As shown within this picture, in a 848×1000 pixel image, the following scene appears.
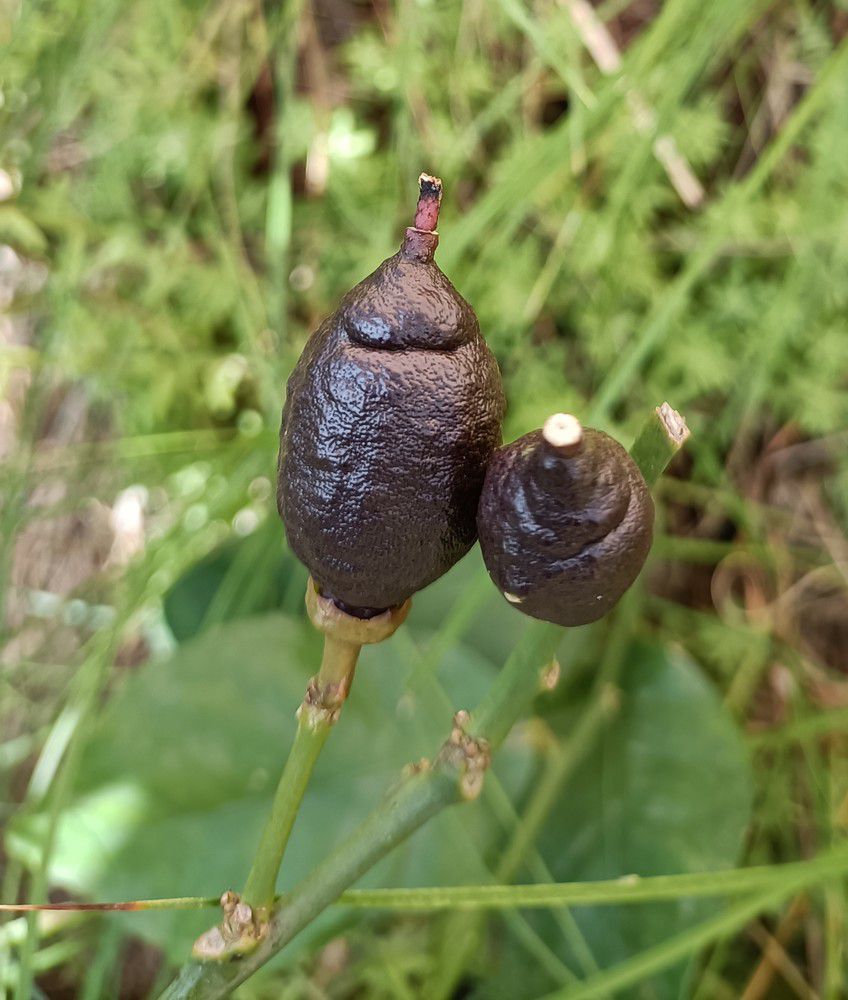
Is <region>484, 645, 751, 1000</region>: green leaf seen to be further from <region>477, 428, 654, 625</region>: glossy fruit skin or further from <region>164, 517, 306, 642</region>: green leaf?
<region>477, 428, 654, 625</region>: glossy fruit skin

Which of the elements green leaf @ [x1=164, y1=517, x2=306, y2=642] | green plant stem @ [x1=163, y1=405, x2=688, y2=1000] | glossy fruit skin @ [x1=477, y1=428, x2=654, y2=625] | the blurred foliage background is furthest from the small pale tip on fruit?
green leaf @ [x1=164, y1=517, x2=306, y2=642]

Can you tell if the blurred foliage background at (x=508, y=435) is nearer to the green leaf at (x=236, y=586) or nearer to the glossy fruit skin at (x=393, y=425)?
the green leaf at (x=236, y=586)

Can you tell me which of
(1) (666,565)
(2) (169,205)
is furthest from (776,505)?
(2) (169,205)

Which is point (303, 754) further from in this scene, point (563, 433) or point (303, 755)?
point (563, 433)

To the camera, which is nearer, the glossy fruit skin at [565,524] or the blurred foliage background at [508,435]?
the glossy fruit skin at [565,524]

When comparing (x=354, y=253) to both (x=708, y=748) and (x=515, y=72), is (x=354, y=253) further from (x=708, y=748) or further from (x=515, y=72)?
(x=708, y=748)

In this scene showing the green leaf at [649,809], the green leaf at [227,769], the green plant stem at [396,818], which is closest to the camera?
the green plant stem at [396,818]

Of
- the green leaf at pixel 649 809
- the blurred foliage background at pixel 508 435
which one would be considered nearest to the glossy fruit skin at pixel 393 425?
the blurred foliage background at pixel 508 435
